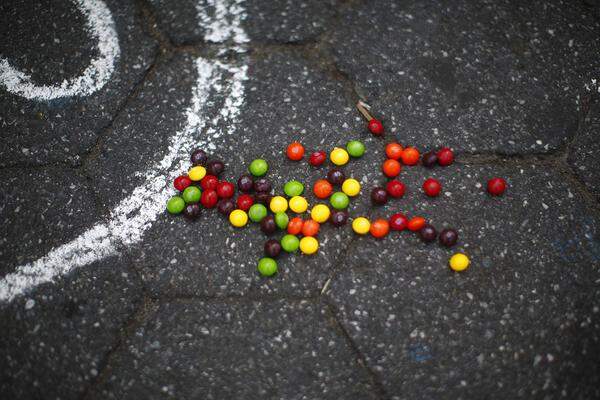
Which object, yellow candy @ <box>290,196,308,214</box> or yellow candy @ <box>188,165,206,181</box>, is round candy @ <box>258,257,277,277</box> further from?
yellow candy @ <box>188,165,206,181</box>

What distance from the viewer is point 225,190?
2.20 metres

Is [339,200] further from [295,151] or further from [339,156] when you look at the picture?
[295,151]

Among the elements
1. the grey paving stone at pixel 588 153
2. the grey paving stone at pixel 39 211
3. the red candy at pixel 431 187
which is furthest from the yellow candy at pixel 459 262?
the grey paving stone at pixel 39 211

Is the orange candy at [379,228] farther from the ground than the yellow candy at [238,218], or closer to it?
farther from the ground

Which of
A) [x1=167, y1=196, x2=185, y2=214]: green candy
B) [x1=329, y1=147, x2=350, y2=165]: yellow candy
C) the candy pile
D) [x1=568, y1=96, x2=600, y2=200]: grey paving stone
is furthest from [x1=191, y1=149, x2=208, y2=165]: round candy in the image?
[x1=568, y1=96, x2=600, y2=200]: grey paving stone

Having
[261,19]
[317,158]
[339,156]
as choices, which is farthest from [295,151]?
[261,19]

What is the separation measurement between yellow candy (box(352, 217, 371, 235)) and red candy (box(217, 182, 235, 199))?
63 cm

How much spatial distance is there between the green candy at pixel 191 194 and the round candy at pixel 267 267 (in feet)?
1.51

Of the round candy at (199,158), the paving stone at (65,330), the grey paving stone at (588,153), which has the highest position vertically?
the grey paving stone at (588,153)

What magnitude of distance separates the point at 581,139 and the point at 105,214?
251 cm

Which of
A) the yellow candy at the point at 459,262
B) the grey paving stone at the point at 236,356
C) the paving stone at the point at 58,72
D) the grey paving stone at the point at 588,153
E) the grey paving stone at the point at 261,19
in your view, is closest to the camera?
the grey paving stone at the point at 236,356

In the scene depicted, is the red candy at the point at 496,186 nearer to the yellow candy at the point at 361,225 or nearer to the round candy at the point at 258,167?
the yellow candy at the point at 361,225

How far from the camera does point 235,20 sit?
8.45 ft

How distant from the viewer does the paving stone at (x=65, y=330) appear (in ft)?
6.53
